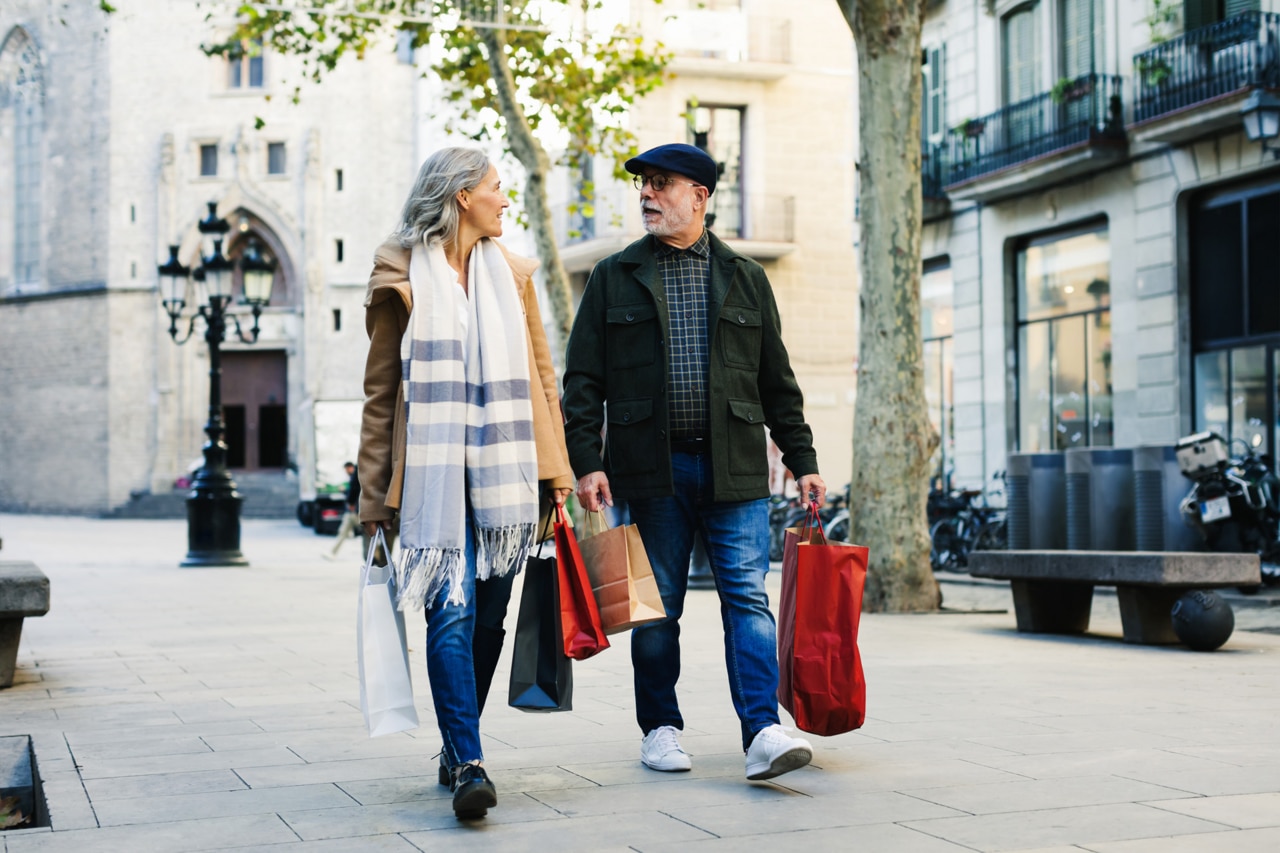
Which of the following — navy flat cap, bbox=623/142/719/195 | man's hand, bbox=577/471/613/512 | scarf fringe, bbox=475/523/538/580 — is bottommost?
scarf fringe, bbox=475/523/538/580

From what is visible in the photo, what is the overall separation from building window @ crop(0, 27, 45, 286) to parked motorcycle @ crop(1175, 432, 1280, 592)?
48169mm

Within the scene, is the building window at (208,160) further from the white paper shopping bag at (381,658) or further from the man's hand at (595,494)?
the white paper shopping bag at (381,658)

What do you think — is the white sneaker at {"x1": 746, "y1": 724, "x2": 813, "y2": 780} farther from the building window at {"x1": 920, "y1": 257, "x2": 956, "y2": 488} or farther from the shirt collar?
the building window at {"x1": 920, "y1": 257, "x2": 956, "y2": 488}

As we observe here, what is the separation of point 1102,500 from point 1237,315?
2910 mm

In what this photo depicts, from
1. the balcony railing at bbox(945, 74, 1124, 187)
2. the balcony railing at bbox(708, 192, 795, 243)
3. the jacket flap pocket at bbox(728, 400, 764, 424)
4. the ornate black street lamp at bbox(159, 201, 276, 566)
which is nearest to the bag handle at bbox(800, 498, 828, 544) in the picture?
the jacket flap pocket at bbox(728, 400, 764, 424)

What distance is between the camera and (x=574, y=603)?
4609mm

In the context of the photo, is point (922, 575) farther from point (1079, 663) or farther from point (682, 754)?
point (682, 754)

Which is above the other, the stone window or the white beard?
the stone window

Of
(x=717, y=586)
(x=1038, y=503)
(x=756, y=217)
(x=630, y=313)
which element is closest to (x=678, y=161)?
(x=630, y=313)

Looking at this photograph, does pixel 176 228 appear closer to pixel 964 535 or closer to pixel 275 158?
pixel 275 158

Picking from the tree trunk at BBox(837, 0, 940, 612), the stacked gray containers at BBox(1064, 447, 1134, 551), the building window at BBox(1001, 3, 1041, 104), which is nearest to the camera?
the tree trunk at BBox(837, 0, 940, 612)

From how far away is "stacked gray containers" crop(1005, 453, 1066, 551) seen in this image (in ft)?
55.2

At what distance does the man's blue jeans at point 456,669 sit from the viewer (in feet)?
14.3

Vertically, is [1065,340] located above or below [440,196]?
above
